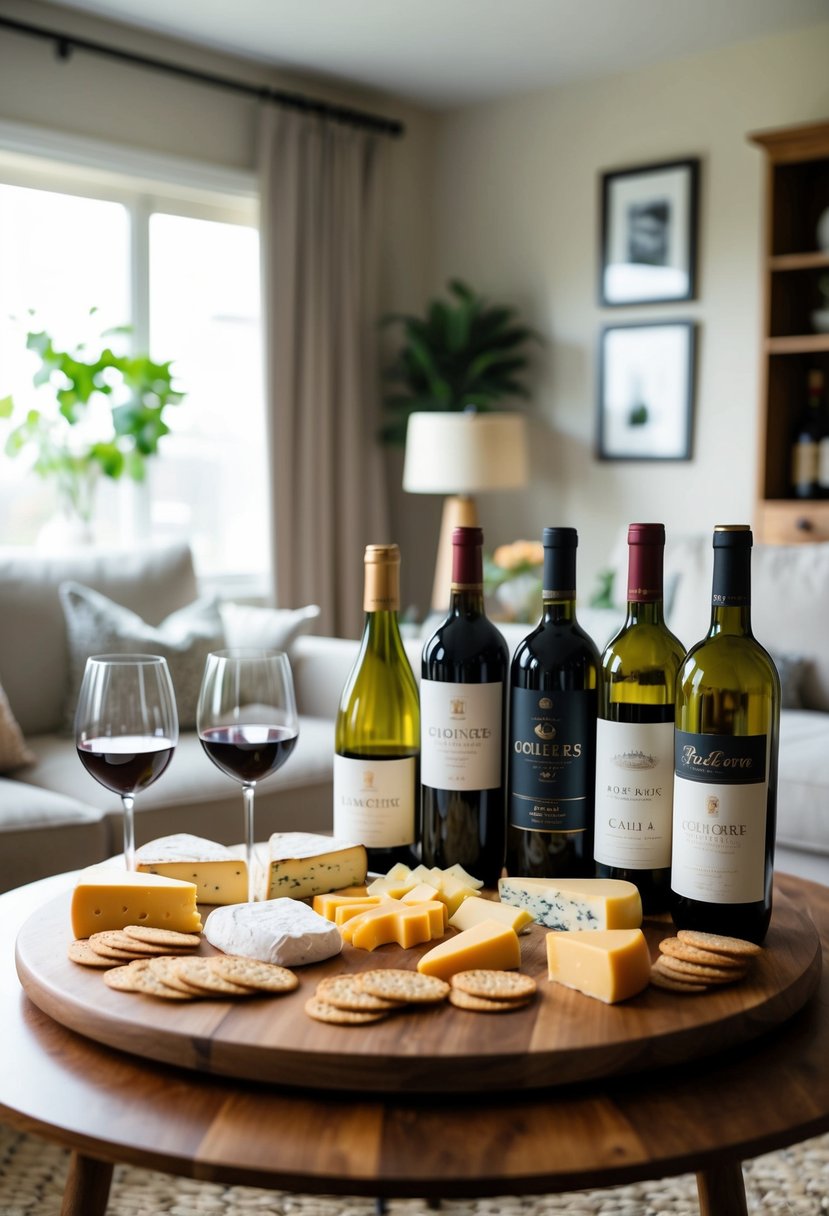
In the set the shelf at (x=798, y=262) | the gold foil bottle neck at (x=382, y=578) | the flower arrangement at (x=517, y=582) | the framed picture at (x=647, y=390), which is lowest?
the flower arrangement at (x=517, y=582)

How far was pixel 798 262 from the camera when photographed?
13.2 feet

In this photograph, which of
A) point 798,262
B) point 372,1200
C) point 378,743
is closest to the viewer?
point 378,743

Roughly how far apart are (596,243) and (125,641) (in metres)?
2.91

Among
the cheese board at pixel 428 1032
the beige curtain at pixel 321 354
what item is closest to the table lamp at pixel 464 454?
the beige curtain at pixel 321 354

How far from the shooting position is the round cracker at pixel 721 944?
1018 mm

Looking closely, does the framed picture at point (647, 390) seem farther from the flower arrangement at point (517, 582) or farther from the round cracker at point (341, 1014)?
the round cracker at point (341, 1014)

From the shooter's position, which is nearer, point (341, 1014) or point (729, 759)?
point (341, 1014)

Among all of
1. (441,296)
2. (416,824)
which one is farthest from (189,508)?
(416,824)

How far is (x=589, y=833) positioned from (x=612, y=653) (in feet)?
0.63

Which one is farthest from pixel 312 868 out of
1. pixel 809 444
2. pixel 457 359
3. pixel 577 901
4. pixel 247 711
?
pixel 457 359

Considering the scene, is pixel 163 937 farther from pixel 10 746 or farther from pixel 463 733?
pixel 10 746

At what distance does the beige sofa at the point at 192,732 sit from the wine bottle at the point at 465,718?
4.37 feet

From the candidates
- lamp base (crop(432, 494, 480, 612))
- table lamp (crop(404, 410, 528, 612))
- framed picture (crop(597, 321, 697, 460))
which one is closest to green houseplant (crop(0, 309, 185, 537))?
table lamp (crop(404, 410, 528, 612))

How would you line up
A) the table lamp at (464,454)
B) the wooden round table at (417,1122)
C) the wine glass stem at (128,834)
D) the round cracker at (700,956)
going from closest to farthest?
the wooden round table at (417,1122) → the round cracker at (700,956) → the wine glass stem at (128,834) → the table lamp at (464,454)
